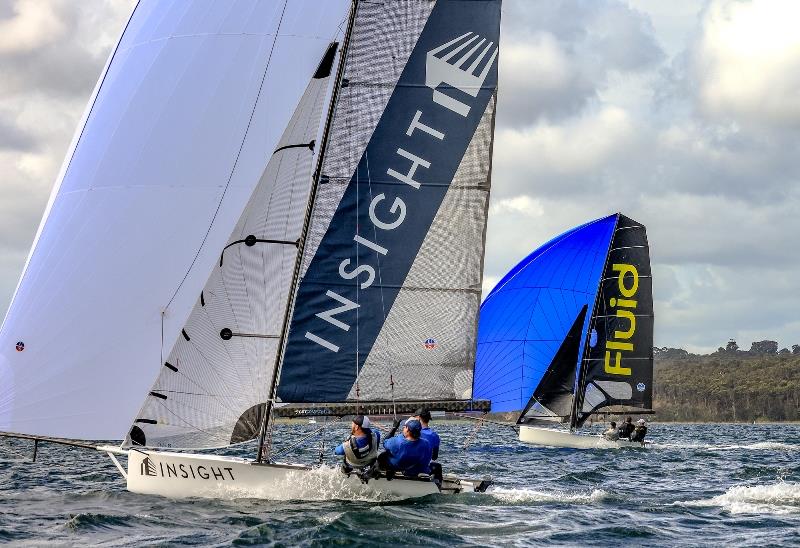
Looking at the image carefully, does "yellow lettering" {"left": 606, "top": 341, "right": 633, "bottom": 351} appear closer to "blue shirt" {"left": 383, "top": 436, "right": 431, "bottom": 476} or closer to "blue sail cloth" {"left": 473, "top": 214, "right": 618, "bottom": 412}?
"blue sail cloth" {"left": 473, "top": 214, "right": 618, "bottom": 412}

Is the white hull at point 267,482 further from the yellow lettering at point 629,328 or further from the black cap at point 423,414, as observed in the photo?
the yellow lettering at point 629,328

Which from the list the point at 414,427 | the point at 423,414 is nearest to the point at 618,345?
the point at 423,414

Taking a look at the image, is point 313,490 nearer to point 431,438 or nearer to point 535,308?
point 431,438

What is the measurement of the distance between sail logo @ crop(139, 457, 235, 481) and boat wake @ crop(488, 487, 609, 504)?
3.58 meters

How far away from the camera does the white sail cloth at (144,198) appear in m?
14.2

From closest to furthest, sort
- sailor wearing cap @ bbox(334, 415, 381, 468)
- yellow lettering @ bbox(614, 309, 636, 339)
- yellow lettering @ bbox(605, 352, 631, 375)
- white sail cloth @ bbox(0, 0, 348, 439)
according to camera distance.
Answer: sailor wearing cap @ bbox(334, 415, 381, 468) < white sail cloth @ bbox(0, 0, 348, 439) < yellow lettering @ bbox(614, 309, 636, 339) < yellow lettering @ bbox(605, 352, 631, 375)

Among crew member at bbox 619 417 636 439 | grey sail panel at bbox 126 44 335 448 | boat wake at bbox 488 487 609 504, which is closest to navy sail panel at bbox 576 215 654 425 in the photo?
crew member at bbox 619 417 636 439

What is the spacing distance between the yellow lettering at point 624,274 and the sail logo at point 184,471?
77.4ft

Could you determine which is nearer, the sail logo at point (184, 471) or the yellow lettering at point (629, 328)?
the sail logo at point (184, 471)

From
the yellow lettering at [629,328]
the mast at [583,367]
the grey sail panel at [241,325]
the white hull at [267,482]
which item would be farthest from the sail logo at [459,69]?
the yellow lettering at [629,328]

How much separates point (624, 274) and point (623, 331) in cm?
201

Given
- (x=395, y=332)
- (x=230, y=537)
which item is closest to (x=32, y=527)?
(x=230, y=537)

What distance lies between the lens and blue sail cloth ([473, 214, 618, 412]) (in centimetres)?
3362

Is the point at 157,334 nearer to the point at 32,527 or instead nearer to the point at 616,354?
the point at 32,527
